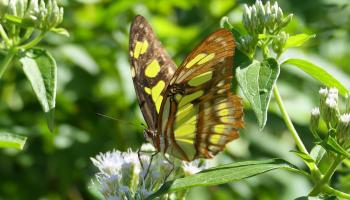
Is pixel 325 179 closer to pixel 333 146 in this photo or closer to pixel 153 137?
pixel 333 146

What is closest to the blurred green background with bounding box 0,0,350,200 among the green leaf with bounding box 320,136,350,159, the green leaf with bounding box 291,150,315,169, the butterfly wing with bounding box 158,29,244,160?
the butterfly wing with bounding box 158,29,244,160

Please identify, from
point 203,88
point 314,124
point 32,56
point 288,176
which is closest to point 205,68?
point 203,88

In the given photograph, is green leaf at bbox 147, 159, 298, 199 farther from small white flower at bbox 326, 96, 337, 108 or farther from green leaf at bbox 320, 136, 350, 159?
small white flower at bbox 326, 96, 337, 108

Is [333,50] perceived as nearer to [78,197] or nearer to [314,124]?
[78,197]

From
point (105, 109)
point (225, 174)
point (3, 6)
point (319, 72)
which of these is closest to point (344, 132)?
point (319, 72)

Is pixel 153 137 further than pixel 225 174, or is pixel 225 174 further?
pixel 153 137
